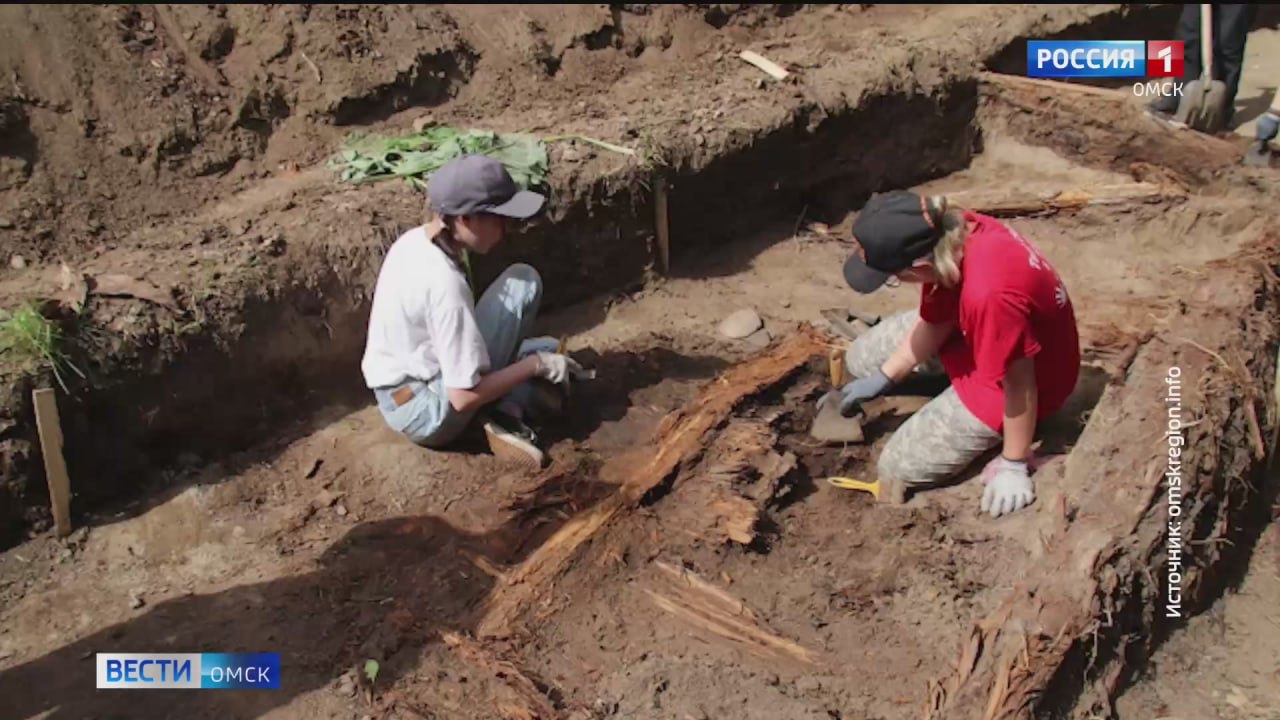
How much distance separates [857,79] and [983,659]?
4.23 meters

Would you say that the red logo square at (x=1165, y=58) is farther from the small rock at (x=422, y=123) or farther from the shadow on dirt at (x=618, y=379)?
the small rock at (x=422, y=123)

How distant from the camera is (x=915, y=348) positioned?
4379 millimetres

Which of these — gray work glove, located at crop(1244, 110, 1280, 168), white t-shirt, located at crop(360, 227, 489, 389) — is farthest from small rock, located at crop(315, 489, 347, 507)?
gray work glove, located at crop(1244, 110, 1280, 168)

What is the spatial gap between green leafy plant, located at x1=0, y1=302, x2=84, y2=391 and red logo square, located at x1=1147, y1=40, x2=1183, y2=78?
738 cm

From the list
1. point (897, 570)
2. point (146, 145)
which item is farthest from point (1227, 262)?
point (146, 145)

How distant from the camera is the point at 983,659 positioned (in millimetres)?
3258

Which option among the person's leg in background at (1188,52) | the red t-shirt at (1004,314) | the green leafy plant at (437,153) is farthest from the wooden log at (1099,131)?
the red t-shirt at (1004,314)

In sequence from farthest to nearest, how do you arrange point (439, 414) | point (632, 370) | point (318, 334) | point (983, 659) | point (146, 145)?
point (146, 145) < point (632, 370) < point (318, 334) < point (439, 414) < point (983, 659)

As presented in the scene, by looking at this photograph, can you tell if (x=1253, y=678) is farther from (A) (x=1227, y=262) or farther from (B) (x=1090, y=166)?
(B) (x=1090, y=166)

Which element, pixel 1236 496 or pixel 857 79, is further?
pixel 857 79

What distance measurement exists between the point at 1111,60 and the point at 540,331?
5.28 metres

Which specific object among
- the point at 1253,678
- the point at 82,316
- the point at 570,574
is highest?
the point at 82,316

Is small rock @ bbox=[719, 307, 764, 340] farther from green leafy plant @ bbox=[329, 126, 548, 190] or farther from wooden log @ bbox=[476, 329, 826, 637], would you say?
green leafy plant @ bbox=[329, 126, 548, 190]

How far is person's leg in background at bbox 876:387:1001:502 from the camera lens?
163 inches
